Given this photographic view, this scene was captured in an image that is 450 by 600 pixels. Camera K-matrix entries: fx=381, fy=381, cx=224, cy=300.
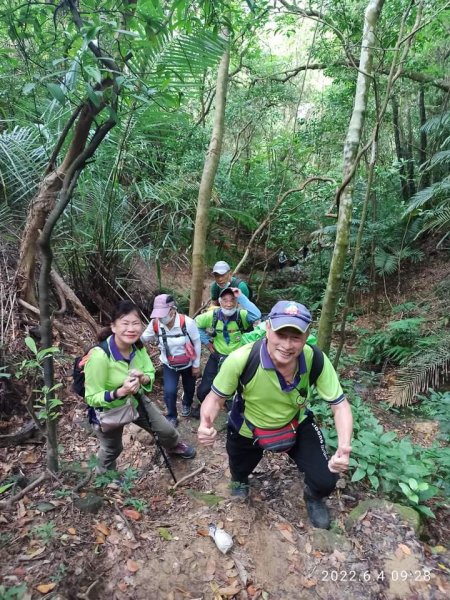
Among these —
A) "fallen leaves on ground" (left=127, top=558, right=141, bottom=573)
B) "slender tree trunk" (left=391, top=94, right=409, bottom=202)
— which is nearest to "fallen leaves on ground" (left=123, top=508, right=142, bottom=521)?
"fallen leaves on ground" (left=127, top=558, right=141, bottom=573)

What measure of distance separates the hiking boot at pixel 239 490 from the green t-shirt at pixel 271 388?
33.0 inches

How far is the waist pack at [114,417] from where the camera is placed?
9.45 feet

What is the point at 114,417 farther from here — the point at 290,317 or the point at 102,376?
the point at 290,317

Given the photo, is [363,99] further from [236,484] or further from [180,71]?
[236,484]

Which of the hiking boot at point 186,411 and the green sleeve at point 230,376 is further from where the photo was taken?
the hiking boot at point 186,411

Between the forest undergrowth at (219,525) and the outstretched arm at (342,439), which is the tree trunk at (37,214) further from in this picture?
the outstretched arm at (342,439)

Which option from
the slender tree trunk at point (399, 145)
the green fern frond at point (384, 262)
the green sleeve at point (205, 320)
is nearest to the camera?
the green sleeve at point (205, 320)

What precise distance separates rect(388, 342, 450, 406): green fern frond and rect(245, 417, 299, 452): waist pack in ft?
11.0

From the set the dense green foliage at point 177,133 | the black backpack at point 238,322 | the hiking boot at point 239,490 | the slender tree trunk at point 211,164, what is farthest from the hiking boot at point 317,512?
the slender tree trunk at point 211,164

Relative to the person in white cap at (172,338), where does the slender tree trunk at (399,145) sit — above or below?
above

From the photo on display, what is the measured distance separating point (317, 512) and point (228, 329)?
78.0 inches

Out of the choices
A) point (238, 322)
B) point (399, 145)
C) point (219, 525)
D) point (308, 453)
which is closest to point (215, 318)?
point (238, 322)

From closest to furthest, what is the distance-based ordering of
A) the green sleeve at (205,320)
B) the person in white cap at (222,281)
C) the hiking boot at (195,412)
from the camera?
the green sleeve at (205,320)
the person in white cap at (222,281)
the hiking boot at (195,412)

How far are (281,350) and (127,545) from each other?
1662 mm
